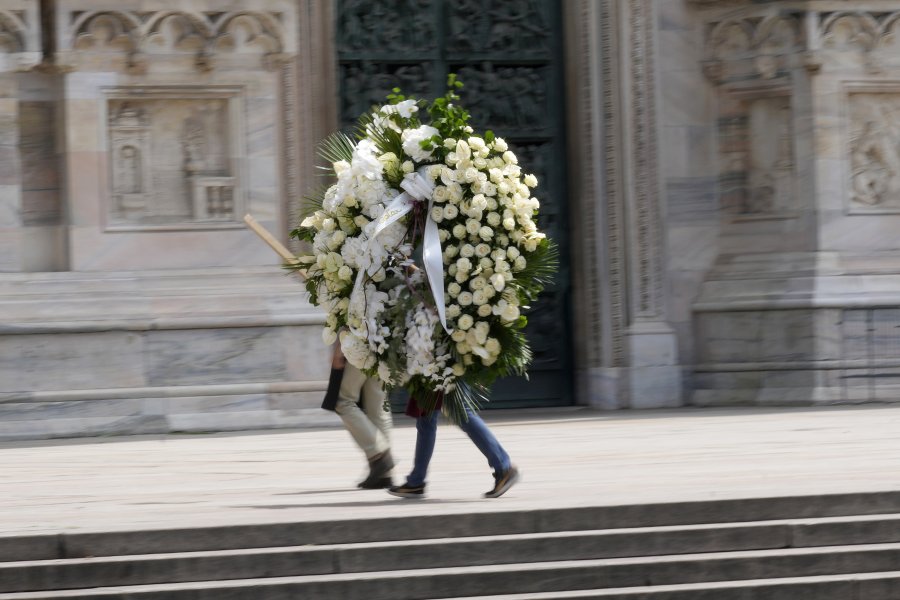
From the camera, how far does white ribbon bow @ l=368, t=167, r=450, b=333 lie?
8.24 m

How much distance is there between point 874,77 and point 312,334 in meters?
5.61

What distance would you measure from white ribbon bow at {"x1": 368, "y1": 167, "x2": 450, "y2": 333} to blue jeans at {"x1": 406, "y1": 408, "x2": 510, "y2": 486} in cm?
53

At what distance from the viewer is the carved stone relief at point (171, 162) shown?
45.6ft

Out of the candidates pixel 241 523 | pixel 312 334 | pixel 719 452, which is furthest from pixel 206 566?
pixel 312 334

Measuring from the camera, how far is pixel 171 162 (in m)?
14.0

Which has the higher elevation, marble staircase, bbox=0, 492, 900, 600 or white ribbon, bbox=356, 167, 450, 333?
white ribbon, bbox=356, 167, 450, 333

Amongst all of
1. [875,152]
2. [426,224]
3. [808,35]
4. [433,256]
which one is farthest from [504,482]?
[875,152]

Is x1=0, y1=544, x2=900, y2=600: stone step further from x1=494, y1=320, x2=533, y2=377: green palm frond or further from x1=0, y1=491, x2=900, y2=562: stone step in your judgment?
x1=494, y1=320, x2=533, y2=377: green palm frond

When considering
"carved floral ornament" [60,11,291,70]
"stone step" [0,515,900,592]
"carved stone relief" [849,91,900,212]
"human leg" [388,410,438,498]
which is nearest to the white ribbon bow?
"human leg" [388,410,438,498]

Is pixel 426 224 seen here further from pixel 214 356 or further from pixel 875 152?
pixel 875 152

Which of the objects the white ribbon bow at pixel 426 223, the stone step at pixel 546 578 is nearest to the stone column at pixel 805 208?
the white ribbon bow at pixel 426 223

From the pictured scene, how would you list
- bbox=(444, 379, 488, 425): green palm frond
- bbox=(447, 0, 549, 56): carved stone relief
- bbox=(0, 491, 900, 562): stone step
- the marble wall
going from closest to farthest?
bbox=(0, 491, 900, 562): stone step, bbox=(444, 379, 488, 425): green palm frond, the marble wall, bbox=(447, 0, 549, 56): carved stone relief

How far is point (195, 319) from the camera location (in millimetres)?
13539

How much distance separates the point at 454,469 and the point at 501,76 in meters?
6.46
